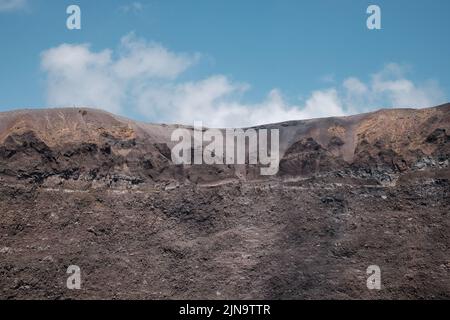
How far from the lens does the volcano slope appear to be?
32375 millimetres

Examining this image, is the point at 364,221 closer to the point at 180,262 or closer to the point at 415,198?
the point at 415,198

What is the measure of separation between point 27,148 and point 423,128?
28.1 meters

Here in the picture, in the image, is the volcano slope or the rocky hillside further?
the rocky hillside

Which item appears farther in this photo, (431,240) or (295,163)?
(295,163)

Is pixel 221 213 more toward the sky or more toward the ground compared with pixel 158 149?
more toward the ground

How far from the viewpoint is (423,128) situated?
41.0 metres

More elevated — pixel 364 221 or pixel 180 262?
pixel 364 221

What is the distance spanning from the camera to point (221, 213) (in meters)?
38.8

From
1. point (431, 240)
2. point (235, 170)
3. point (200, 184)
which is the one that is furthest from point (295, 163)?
point (431, 240)

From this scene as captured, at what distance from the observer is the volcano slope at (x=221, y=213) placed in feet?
106

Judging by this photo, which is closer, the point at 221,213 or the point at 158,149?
the point at 221,213

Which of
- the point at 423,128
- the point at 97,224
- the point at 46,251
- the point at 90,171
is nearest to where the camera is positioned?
the point at 46,251

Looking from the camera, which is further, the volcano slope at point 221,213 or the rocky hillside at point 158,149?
the rocky hillside at point 158,149
